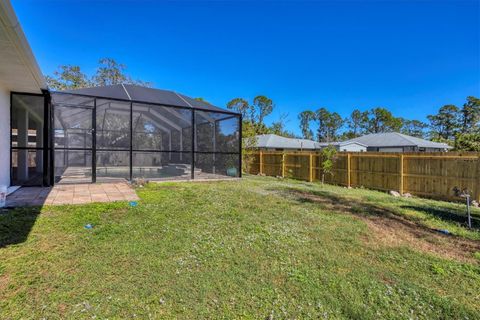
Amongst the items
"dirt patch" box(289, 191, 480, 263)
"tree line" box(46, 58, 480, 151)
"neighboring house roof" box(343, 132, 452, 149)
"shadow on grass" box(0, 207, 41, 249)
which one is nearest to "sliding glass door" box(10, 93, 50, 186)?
"shadow on grass" box(0, 207, 41, 249)

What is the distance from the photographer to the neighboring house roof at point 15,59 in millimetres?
3125

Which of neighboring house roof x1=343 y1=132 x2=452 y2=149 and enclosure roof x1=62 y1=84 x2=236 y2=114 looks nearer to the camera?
enclosure roof x1=62 y1=84 x2=236 y2=114

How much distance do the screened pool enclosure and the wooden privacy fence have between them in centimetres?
408

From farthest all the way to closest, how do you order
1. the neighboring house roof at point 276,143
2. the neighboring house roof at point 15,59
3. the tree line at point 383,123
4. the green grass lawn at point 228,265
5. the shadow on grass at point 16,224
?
1. the tree line at point 383,123
2. the neighboring house roof at point 276,143
3. the shadow on grass at point 16,224
4. the neighboring house roof at point 15,59
5. the green grass lawn at point 228,265

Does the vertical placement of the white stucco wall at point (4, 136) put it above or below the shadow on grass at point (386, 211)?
above

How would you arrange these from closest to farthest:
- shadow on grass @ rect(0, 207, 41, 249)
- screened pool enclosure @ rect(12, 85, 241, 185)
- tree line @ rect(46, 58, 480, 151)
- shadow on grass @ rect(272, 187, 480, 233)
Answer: shadow on grass @ rect(0, 207, 41, 249)
shadow on grass @ rect(272, 187, 480, 233)
screened pool enclosure @ rect(12, 85, 241, 185)
tree line @ rect(46, 58, 480, 151)

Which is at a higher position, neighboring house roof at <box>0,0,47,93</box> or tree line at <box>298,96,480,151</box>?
tree line at <box>298,96,480,151</box>

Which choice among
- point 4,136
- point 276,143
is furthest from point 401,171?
point 276,143

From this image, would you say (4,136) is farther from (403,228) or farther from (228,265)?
(403,228)

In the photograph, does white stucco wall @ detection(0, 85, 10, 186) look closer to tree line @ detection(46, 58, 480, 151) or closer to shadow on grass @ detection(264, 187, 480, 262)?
shadow on grass @ detection(264, 187, 480, 262)

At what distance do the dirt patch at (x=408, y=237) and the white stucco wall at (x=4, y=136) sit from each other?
25.7ft

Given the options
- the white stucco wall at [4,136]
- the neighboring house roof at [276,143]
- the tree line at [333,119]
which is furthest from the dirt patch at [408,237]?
the neighboring house roof at [276,143]

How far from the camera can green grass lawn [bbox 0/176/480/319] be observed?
2271 millimetres

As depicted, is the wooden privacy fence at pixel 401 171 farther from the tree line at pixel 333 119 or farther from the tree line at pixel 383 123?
the tree line at pixel 383 123
